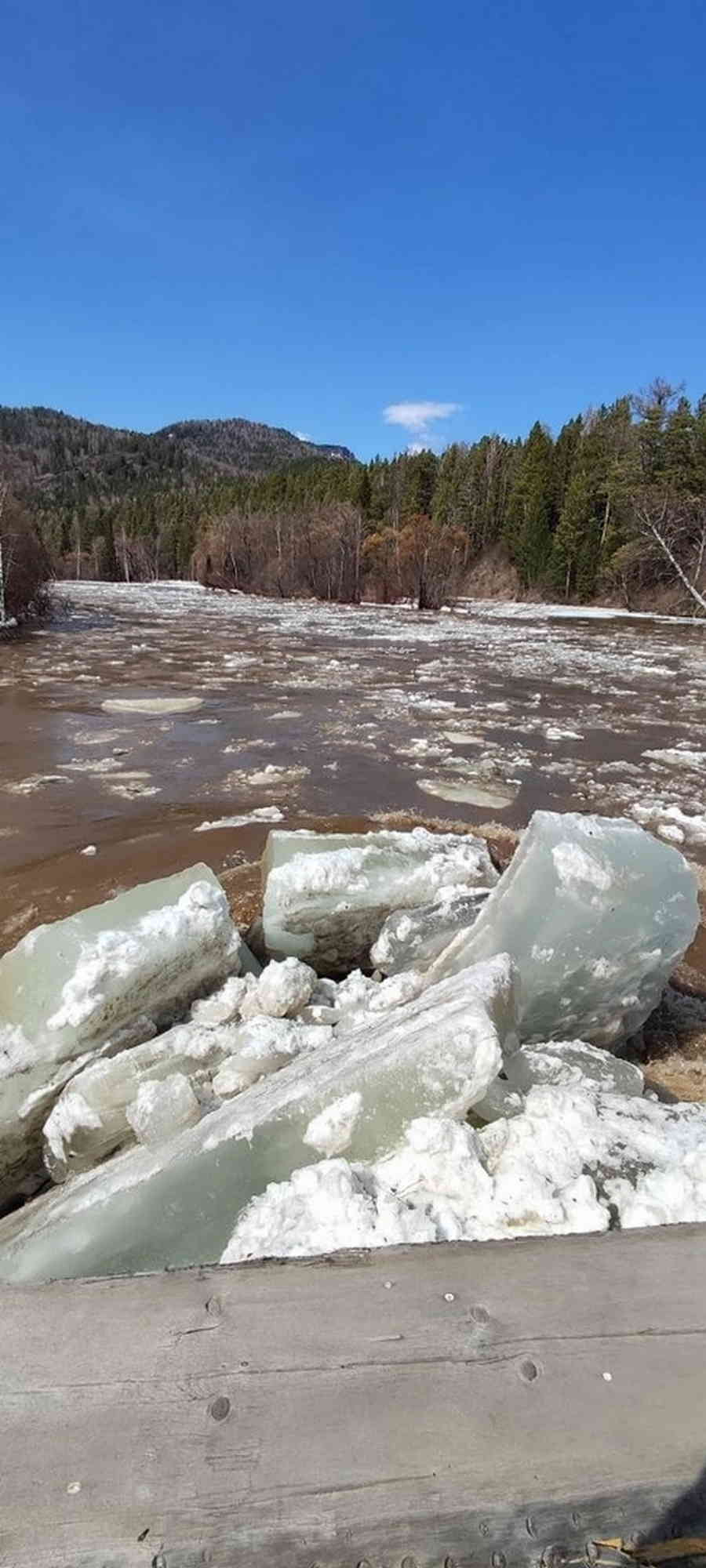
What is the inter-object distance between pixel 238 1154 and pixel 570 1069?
1182 millimetres

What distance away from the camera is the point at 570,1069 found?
262 cm

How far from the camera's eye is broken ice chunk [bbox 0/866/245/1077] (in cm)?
294

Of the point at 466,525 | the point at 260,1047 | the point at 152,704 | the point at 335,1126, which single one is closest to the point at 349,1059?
the point at 335,1126

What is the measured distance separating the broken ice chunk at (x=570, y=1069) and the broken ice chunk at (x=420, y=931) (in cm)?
98

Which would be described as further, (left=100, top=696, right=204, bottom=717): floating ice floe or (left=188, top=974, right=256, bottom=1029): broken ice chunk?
(left=100, top=696, right=204, bottom=717): floating ice floe

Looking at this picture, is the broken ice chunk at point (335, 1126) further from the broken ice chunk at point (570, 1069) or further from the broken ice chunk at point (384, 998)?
the broken ice chunk at point (384, 998)

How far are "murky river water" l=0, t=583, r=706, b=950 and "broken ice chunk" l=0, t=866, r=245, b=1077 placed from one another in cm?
175

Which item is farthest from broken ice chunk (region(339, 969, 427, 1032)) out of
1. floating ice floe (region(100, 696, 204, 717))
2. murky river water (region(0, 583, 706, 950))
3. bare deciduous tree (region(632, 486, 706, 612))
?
bare deciduous tree (region(632, 486, 706, 612))

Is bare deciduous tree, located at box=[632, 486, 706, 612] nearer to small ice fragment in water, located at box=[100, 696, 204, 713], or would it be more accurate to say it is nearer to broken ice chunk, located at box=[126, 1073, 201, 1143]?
small ice fragment in water, located at box=[100, 696, 204, 713]

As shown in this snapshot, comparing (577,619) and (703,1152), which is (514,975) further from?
(577,619)

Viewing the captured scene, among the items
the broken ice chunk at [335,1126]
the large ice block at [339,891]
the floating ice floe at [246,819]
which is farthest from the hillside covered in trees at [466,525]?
the broken ice chunk at [335,1126]

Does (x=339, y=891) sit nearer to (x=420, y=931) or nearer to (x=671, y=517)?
(x=420, y=931)

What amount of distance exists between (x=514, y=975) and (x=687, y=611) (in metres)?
45.4

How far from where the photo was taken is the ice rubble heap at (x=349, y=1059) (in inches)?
75.4
